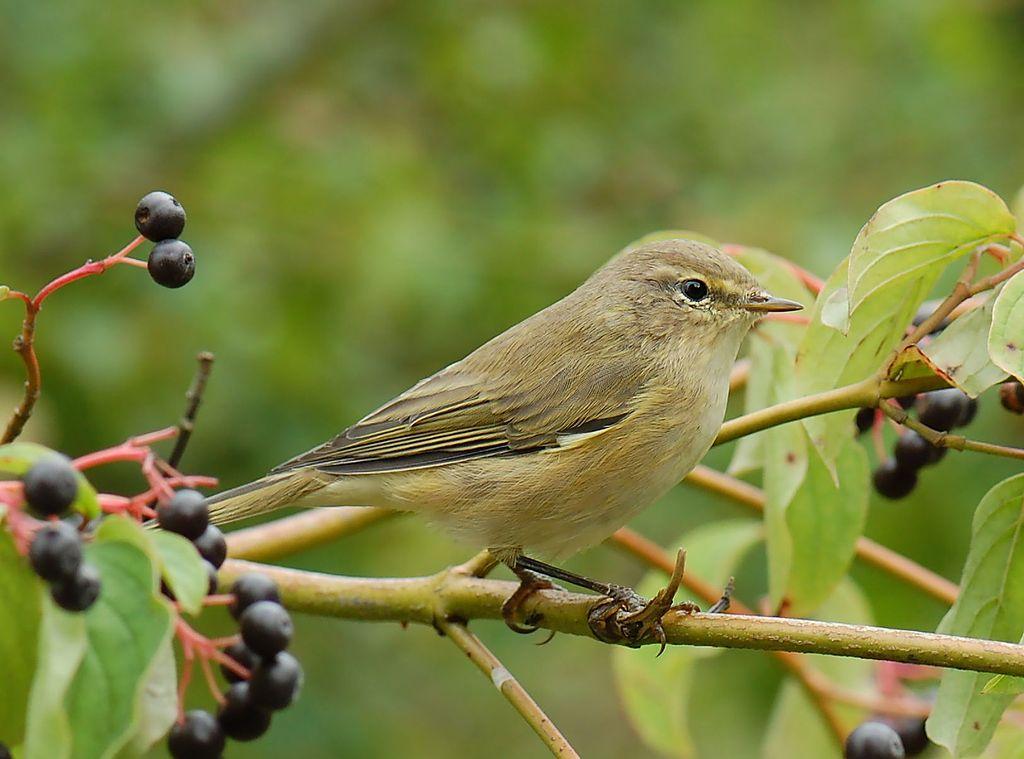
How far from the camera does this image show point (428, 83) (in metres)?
6.84

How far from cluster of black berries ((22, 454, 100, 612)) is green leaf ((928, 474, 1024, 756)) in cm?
150

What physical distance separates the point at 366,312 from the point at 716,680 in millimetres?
2227

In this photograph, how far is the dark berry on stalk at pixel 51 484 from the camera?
1.66 meters

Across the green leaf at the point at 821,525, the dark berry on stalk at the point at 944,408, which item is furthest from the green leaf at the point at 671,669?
the dark berry on stalk at the point at 944,408

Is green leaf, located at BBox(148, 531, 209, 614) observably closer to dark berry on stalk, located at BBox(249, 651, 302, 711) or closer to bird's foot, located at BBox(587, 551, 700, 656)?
dark berry on stalk, located at BBox(249, 651, 302, 711)

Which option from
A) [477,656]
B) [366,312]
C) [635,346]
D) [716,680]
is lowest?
[716,680]

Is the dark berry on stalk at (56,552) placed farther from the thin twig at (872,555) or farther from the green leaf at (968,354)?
the thin twig at (872,555)

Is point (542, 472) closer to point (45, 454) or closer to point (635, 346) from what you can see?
point (635, 346)

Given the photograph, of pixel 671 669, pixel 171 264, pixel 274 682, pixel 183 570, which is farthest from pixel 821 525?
pixel 183 570

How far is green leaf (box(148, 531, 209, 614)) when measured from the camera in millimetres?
1659

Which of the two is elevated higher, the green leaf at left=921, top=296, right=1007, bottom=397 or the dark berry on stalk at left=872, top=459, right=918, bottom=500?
the green leaf at left=921, top=296, right=1007, bottom=397

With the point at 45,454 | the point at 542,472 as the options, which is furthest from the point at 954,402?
the point at 45,454

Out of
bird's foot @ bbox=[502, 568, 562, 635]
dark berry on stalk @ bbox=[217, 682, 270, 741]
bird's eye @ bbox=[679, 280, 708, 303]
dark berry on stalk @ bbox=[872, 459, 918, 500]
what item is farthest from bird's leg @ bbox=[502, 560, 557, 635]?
bird's eye @ bbox=[679, 280, 708, 303]

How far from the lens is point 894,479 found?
10.6 ft
